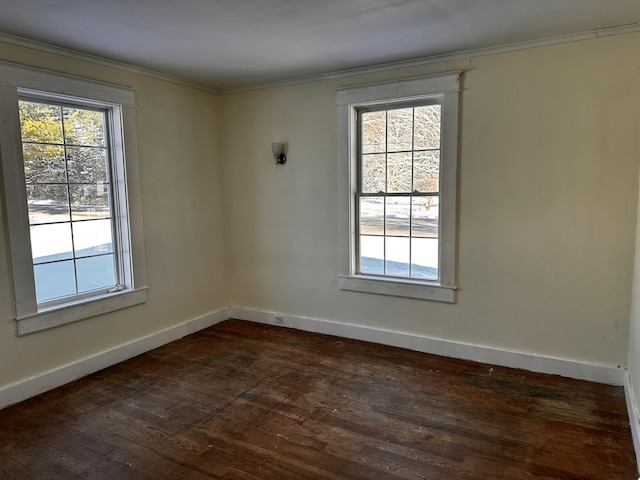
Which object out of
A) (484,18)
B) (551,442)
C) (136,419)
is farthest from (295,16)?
(551,442)

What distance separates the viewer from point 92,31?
2.84 m

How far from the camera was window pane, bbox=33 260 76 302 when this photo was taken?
322 centimetres

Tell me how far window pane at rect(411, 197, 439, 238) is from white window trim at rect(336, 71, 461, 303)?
4.2 inches

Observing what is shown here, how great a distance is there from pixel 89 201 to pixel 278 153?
180cm

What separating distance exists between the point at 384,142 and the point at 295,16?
1.55 meters

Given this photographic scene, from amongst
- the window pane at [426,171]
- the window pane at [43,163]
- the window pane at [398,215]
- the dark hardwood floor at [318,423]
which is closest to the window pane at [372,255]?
the window pane at [398,215]

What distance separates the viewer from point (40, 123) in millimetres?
3191

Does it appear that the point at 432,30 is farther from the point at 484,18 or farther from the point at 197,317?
the point at 197,317

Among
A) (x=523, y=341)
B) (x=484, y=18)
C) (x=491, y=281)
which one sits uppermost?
(x=484, y=18)

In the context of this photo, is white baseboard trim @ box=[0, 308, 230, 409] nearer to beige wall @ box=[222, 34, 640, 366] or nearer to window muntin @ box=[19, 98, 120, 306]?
window muntin @ box=[19, 98, 120, 306]

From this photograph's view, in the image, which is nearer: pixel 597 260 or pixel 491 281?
pixel 597 260

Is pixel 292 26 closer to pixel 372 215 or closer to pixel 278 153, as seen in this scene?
pixel 278 153

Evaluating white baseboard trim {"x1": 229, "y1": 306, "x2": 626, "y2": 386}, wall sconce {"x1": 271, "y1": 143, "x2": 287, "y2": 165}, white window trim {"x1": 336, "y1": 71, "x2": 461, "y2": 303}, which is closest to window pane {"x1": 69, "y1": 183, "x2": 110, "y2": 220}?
wall sconce {"x1": 271, "y1": 143, "x2": 287, "y2": 165}

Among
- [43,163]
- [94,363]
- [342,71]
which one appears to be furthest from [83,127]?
[342,71]
